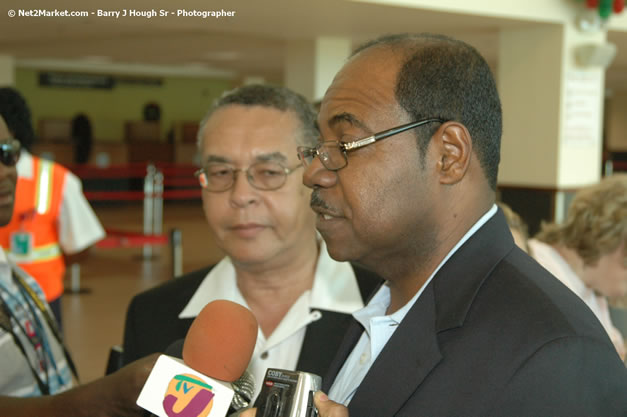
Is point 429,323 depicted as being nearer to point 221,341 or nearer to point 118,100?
point 221,341

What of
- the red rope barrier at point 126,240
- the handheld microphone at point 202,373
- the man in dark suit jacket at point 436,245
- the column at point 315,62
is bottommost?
the red rope barrier at point 126,240

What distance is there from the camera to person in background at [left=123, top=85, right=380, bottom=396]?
1812mm

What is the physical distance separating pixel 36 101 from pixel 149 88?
2.98 meters

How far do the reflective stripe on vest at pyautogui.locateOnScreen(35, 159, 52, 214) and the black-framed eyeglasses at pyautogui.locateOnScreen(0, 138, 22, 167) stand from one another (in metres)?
2.11

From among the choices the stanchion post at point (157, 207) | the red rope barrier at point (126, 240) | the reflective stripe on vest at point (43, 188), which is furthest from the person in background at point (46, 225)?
the stanchion post at point (157, 207)

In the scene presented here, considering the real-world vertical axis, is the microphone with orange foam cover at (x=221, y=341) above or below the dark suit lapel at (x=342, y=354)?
above

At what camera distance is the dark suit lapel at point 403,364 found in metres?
1.02

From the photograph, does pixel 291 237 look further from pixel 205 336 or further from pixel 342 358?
pixel 205 336

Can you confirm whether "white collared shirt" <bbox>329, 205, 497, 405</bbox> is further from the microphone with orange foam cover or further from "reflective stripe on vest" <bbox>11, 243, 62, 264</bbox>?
"reflective stripe on vest" <bbox>11, 243, 62, 264</bbox>

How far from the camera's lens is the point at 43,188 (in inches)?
149

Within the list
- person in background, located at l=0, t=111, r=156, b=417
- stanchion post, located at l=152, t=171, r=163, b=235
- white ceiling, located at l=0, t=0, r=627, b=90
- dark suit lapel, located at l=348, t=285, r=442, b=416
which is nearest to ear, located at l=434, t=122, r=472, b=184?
dark suit lapel, located at l=348, t=285, r=442, b=416

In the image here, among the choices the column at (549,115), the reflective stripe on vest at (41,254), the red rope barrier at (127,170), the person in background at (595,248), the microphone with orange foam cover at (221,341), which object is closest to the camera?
the microphone with orange foam cover at (221,341)

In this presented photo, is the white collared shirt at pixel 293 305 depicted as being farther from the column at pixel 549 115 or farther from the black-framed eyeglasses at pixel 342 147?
the column at pixel 549 115

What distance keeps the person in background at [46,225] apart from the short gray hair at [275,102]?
194 centimetres
